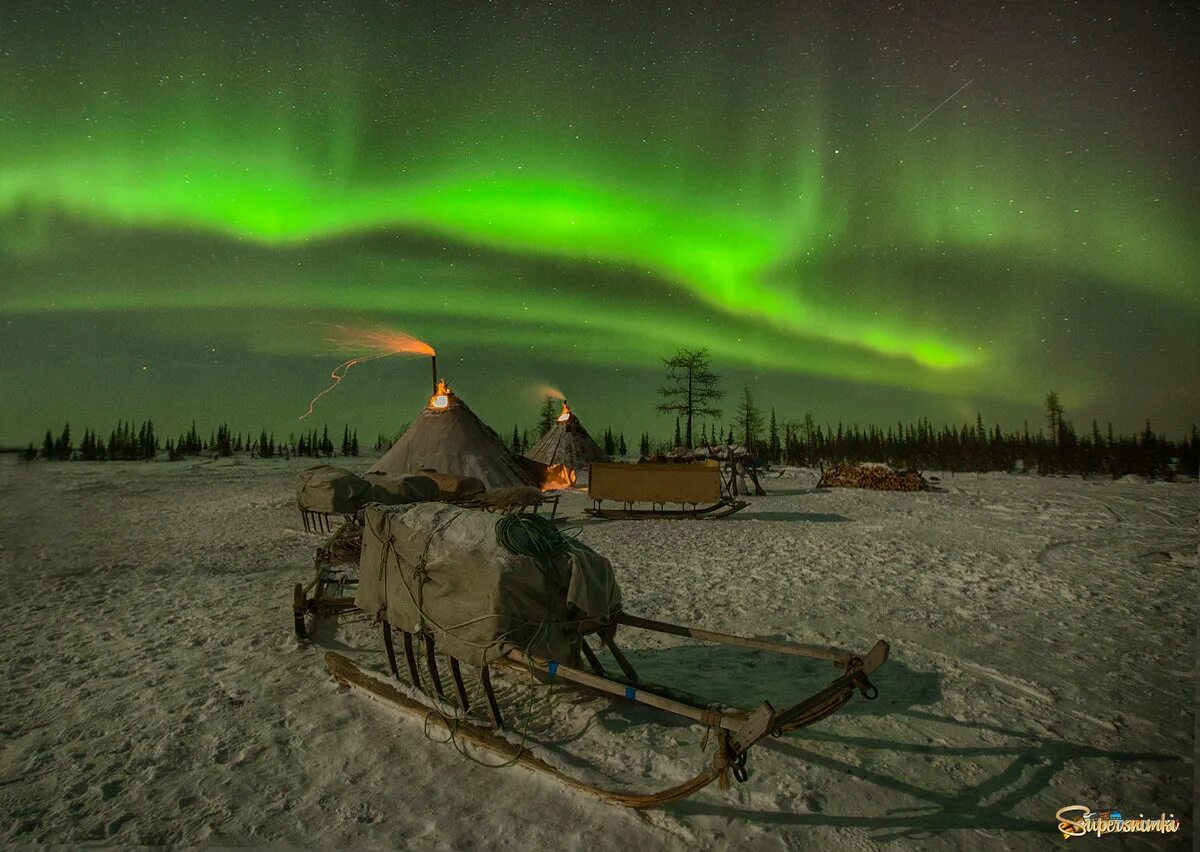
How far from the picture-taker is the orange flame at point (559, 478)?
1161 inches

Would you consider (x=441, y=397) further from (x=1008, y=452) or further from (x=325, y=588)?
(x=1008, y=452)

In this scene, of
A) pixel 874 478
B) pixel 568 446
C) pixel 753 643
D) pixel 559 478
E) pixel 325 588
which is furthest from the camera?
pixel 568 446

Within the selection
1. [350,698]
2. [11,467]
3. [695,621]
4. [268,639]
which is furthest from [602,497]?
[11,467]

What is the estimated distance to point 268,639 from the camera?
25.4 ft

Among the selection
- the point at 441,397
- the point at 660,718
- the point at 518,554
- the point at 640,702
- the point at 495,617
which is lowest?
the point at 660,718

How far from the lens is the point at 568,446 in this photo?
3359 cm

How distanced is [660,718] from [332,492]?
33.8 ft

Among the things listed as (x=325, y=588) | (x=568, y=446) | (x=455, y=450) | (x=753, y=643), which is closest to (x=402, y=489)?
(x=325, y=588)

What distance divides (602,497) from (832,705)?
52.7ft

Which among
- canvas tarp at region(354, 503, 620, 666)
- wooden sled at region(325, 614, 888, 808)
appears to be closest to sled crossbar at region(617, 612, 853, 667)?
wooden sled at region(325, 614, 888, 808)

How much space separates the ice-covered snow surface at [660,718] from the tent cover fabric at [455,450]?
985 cm

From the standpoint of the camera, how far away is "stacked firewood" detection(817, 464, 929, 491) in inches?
1112

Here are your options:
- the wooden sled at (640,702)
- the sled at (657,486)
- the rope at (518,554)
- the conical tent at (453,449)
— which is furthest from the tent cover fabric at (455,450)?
the rope at (518,554)

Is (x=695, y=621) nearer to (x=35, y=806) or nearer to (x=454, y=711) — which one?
(x=454, y=711)
